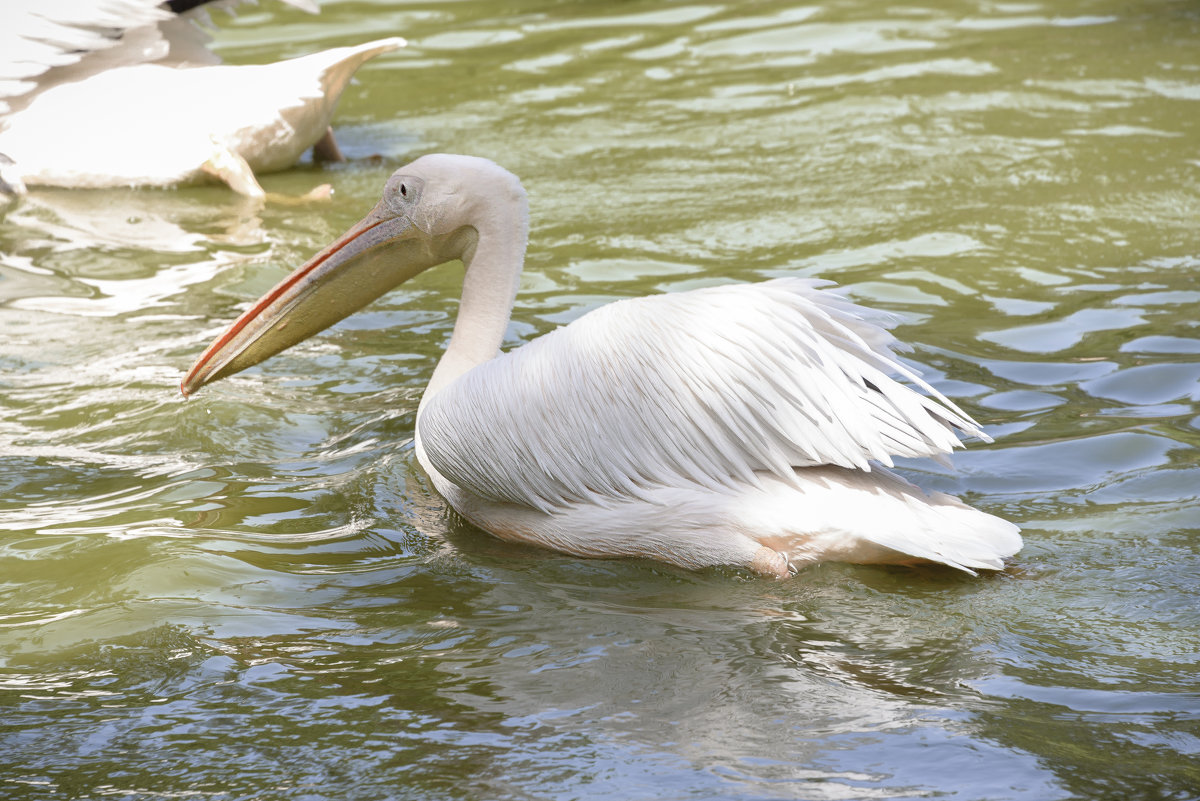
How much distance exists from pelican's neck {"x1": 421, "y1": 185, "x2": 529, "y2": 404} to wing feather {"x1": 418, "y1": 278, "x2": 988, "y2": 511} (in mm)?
435

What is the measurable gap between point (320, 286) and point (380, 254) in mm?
175

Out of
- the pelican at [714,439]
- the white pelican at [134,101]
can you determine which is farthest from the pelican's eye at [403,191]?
the white pelican at [134,101]

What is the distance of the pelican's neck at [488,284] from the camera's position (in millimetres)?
3396

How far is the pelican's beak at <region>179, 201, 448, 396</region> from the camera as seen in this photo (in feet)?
11.3

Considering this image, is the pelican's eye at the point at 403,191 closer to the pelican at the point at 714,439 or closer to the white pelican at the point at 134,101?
the pelican at the point at 714,439

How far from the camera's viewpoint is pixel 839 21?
782cm

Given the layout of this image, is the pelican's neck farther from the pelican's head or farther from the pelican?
the pelican

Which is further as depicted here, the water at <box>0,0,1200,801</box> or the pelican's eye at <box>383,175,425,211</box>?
the pelican's eye at <box>383,175,425,211</box>

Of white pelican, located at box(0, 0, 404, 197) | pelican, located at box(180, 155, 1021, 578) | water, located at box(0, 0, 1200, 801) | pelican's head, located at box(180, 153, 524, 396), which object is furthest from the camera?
white pelican, located at box(0, 0, 404, 197)

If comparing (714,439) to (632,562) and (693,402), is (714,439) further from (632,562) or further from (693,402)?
(632,562)

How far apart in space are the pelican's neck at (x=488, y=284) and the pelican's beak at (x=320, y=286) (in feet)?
0.43

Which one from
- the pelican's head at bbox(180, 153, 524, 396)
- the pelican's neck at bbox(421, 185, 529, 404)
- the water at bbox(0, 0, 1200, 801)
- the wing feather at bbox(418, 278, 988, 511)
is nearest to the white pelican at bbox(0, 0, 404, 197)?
the water at bbox(0, 0, 1200, 801)

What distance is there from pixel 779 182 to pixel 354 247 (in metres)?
2.59

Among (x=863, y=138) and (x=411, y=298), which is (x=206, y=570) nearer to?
(x=411, y=298)
